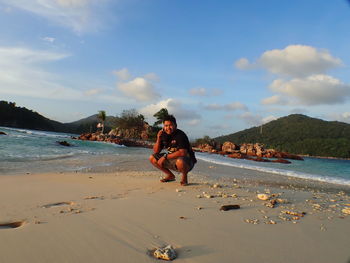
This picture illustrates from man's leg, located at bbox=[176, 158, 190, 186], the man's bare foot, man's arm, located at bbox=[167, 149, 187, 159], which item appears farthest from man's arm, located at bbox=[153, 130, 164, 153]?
the man's bare foot

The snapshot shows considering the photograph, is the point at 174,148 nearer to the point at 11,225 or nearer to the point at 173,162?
the point at 173,162

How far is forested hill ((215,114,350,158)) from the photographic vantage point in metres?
76.6

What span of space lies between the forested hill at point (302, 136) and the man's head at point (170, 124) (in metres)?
81.4

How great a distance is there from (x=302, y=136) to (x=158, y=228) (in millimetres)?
100874

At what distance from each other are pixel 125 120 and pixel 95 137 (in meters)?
18.7

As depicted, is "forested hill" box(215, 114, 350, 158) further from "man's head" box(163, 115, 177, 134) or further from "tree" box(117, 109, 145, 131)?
"man's head" box(163, 115, 177, 134)

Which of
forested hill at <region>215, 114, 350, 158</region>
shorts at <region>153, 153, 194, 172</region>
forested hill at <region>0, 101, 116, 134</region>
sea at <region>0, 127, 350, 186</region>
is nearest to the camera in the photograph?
shorts at <region>153, 153, 194, 172</region>

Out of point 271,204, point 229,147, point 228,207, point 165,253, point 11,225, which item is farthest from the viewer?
point 229,147

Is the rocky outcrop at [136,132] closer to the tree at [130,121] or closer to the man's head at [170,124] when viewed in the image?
the tree at [130,121]

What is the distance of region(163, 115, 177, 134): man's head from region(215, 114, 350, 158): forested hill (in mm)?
81370

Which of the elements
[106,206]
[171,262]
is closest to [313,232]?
[171,262]

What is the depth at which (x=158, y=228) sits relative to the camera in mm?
2641

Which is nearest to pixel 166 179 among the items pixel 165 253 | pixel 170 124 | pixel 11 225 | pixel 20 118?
pixel 170 124

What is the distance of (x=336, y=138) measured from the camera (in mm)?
85750
